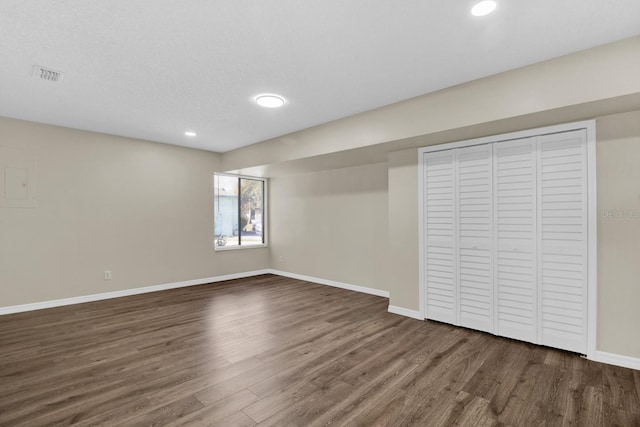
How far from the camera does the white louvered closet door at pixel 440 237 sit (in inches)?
139

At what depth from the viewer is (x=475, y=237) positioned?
340 cm

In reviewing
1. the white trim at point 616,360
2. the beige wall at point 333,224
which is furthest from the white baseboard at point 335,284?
the white trim at point 616,360

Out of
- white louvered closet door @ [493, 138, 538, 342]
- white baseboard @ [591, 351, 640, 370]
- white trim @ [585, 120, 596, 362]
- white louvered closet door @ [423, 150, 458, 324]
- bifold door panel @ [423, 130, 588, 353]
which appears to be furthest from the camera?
white louvered closet door @ [423, 150, 458, 324]

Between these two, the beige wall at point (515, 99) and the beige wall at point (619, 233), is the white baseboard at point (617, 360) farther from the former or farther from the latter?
the beige wall at point (515, 99)

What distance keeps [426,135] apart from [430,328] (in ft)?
7.07

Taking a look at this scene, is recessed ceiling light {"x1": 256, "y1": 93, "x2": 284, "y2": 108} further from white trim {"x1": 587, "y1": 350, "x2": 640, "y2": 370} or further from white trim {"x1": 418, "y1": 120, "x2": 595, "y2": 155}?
white trim {"x1": 587, "y1": 350, "x2": 640, "y2": 370}

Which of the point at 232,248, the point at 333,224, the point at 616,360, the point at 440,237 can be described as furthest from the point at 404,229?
the point at 232,248

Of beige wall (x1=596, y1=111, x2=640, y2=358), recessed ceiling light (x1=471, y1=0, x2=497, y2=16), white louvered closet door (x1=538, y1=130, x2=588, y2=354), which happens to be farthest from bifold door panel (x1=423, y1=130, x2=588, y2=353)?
recessed ceiling light (x1=471, y1=0, x2=497, y2=16)

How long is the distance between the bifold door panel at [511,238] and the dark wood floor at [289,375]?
27cm

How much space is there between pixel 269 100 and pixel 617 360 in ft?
13.1

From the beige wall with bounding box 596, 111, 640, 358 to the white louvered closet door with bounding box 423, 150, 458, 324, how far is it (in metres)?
Answer: 1.25

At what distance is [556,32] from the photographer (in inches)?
83.4

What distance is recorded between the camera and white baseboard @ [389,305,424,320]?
3788 mm

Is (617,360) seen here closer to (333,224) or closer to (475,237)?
(475,237)
